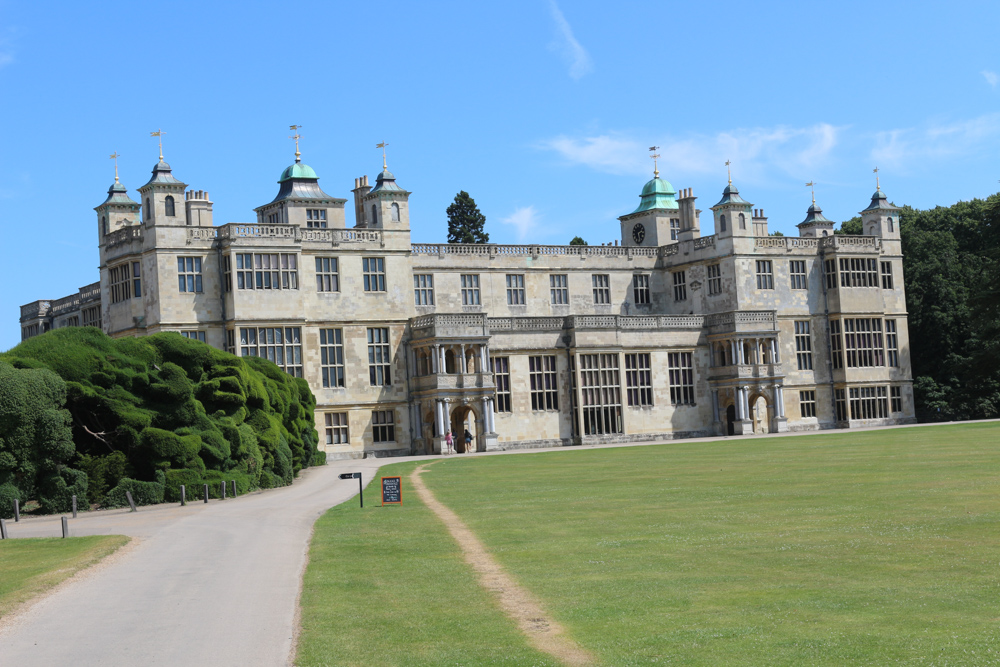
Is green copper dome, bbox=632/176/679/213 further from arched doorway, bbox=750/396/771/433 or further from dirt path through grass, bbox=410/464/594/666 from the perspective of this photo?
dirt path through grass, bbox=410/464/594/666

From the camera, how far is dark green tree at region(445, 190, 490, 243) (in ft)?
312

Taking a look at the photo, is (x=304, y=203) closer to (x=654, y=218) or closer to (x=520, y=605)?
(x=654, y=218)

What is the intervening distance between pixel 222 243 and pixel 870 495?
42.2 metres

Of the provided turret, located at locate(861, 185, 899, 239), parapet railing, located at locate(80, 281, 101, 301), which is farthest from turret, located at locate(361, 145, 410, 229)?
turret, located at locate(861, 185, 899, 239)

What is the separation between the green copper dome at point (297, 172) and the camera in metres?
66.4

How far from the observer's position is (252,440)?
126ft

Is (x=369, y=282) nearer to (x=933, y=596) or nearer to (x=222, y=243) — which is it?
(x=222, y=243)

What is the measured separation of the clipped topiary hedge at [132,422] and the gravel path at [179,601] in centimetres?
512

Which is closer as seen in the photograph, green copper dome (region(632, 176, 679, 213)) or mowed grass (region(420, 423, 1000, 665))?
mowed grass (region(420, 423, 1000, 665))

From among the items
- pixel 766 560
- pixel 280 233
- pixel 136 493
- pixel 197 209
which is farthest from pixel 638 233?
pixel 766 560

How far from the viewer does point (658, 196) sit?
78.8 m

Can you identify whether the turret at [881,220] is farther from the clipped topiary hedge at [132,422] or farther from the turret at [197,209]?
the clipped topiary hedge at [132,422]

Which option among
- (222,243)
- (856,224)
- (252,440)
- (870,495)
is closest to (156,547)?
(870,495)

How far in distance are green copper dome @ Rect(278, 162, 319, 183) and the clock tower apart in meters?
22.6
